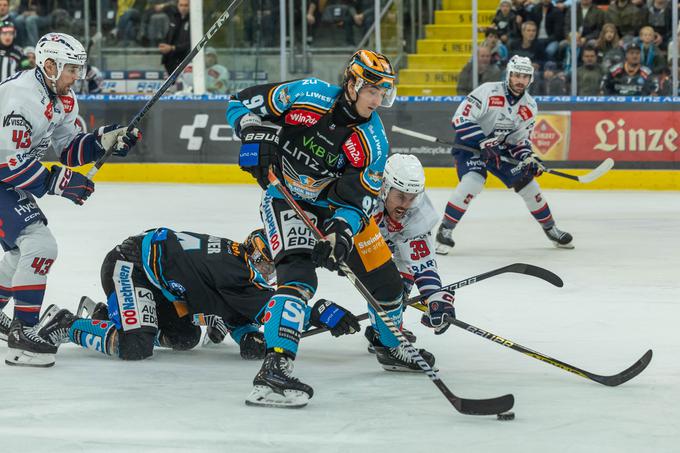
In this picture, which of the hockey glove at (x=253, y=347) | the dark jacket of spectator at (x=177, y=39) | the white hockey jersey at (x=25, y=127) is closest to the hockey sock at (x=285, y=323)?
the hockey glove at (x=253, y=347)

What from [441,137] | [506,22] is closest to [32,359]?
[441,137]

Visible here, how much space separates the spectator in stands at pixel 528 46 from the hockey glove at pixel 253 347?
6.74m

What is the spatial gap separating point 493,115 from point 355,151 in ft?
12.1

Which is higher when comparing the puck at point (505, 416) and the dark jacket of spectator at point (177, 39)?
the dark jacket of spectator at point (177, 39)

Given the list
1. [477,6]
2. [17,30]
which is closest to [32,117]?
[477,6]

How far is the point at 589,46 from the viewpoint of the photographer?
1052cm

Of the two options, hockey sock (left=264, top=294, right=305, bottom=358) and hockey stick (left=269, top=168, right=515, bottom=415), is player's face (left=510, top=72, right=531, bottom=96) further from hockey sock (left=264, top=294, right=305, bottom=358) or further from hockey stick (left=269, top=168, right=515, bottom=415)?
hockey sock (left=264, top=294, right=305, bottom=358)

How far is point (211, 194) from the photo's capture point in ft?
33.3

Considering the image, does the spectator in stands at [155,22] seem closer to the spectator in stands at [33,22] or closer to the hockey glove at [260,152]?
the spectator in stands at [33,22]

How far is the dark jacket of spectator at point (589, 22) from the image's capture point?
10602 mm

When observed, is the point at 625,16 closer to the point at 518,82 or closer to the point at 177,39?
the point at 518,82

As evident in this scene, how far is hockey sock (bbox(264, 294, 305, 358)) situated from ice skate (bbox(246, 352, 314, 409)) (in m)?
0.04

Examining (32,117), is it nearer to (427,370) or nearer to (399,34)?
(427,370)

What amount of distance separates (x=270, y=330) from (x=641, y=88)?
7170 mm
